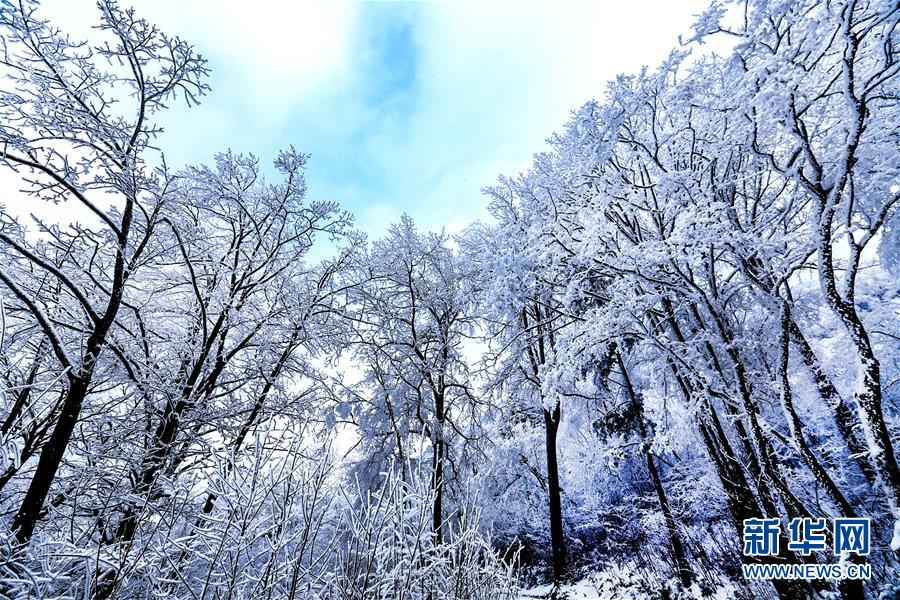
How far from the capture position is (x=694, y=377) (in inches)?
208


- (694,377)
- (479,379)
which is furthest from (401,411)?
(694,377)

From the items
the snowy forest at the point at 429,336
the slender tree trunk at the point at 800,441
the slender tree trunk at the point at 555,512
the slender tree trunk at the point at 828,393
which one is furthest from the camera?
the slender tree trunk at the point at 555,512

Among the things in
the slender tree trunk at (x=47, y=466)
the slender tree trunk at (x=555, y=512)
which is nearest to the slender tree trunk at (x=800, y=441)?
the slender tree trunk at (x=555, y=512)

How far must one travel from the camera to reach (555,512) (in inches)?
328

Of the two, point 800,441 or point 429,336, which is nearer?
point 800,441

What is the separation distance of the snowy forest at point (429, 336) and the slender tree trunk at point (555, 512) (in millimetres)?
86

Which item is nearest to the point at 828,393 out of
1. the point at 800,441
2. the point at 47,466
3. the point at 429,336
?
the point at 800,441

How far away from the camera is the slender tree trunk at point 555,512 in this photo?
25.9 feet

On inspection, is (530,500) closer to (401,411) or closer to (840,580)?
(401,411)

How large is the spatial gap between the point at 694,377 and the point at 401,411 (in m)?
6.04

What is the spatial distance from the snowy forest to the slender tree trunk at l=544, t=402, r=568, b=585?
9cm

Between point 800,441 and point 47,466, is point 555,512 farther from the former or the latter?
point 47,466

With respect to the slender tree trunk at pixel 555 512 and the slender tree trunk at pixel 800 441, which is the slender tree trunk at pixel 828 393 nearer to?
the slender tree trunk at pixel 800 441

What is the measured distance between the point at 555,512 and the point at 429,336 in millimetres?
4894
